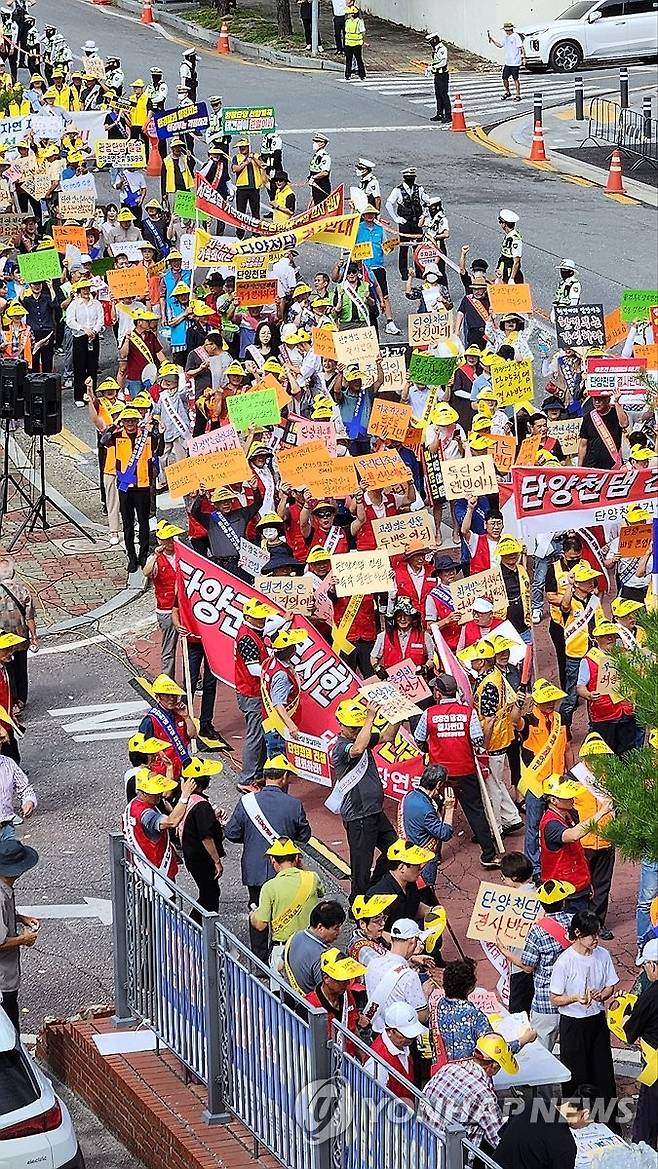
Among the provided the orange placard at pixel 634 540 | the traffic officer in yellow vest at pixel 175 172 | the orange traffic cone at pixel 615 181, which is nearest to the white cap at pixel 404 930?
the orange placard at pixel 634 540

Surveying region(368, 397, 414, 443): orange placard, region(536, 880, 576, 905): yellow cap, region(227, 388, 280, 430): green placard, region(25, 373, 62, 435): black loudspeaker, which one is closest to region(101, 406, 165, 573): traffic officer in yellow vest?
region(227, 388, 280, 430): green placard

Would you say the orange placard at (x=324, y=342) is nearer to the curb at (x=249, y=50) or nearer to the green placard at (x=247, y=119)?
the green placard at (x=247, y=119)

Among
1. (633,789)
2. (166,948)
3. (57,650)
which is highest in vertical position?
(633,789)

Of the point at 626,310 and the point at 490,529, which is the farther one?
the point at 626,310

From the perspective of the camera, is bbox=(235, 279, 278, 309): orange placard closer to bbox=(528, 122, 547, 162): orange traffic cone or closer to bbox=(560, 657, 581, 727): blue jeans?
bbox=(560, 657, 581, 727): blue jeans

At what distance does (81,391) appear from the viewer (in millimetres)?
26953

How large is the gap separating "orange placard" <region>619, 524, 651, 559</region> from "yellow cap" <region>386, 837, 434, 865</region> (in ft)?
16.5

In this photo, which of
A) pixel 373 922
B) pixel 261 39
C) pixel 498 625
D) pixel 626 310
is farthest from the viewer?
Answer: pixel 261 39

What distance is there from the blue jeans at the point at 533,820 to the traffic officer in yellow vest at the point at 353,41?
32233 mm

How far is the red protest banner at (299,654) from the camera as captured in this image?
14.5 meters

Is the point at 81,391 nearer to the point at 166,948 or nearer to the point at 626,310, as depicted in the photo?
the point at 626,310

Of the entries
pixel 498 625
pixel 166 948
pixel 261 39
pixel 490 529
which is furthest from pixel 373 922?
pixel 261 39

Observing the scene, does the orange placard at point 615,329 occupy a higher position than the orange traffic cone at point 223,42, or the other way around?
the orange traffic cone at point 223,42

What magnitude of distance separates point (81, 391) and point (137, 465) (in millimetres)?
6726
